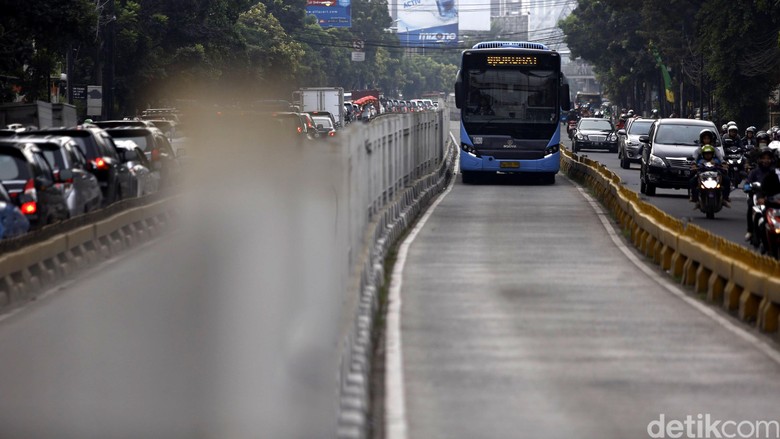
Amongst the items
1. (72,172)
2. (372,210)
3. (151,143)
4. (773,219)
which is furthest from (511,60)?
(773,219)

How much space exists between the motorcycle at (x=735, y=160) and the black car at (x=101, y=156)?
1290 centimetres

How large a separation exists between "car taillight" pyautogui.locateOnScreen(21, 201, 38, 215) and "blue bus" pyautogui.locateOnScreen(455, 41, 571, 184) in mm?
18919

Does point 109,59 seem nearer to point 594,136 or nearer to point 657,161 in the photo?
point 657,161

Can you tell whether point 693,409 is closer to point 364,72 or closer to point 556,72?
point 556,72

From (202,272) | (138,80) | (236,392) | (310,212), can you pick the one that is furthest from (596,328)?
(138,80)

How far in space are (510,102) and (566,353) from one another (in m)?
26.1

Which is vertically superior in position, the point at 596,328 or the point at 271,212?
the point at 271,212

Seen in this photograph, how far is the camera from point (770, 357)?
1153cm

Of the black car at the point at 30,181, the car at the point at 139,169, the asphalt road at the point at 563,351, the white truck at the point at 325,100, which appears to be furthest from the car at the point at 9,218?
the white truck at the point at 325,100

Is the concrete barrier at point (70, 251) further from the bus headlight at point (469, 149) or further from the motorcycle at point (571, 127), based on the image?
the motorcycle at point (571, 127)

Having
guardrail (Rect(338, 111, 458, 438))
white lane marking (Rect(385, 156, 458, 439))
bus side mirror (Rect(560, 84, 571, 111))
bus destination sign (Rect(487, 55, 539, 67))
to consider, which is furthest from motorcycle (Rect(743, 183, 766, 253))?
bus destination sign (Rect(487, 55, 539, 67))

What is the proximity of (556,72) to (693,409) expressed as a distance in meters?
28.6

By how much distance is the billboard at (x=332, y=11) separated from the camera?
361 ft

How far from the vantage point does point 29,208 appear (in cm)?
1928
